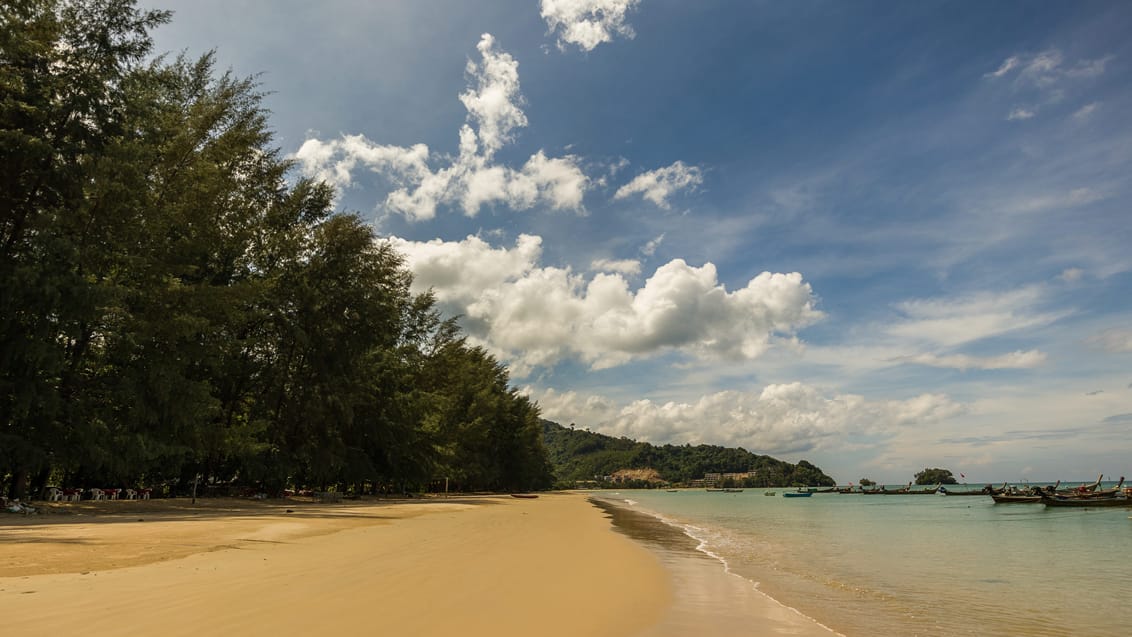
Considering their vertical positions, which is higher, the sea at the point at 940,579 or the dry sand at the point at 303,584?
the dry sand at the point at 303,584

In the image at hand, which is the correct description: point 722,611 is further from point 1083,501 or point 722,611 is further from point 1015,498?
point 1015,498

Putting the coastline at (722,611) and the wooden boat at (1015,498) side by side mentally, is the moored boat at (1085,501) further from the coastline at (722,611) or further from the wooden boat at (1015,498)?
the coastline at (722,611)

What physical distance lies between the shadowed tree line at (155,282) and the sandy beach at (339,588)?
7431 mm

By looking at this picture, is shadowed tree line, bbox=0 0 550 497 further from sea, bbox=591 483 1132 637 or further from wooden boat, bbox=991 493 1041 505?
wooden boat, bbox=991 493 1041 505

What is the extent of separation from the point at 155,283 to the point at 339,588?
21615 mm

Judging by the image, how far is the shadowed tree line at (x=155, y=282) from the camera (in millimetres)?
19359

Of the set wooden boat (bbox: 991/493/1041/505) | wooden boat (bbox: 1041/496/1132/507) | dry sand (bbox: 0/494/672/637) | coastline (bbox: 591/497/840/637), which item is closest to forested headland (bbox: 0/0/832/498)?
dry sand (bbox: 0/494/672/637)

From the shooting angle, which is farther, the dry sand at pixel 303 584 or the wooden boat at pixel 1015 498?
the wooden boat at pixel 1015 498

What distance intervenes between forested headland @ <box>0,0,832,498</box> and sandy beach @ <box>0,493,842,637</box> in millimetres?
7368

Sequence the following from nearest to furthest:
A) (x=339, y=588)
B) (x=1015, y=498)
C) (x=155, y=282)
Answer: (x=339, y=588), (x=155, y=282), (x=1015, y=498)

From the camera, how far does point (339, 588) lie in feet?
26.3

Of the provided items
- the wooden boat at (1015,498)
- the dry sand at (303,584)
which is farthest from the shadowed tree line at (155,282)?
the wooden boat at (1015,498)

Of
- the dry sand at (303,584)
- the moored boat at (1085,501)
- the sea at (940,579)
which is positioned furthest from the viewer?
the moored boat at (1085,501)

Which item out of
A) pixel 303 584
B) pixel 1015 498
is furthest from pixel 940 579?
pixel 1015 498
